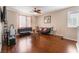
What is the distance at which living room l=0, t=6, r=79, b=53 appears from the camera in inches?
71.0

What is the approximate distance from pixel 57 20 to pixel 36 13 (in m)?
0.43

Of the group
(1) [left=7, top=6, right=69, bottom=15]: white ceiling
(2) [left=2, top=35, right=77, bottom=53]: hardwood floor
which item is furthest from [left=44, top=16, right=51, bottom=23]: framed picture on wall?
(2) [left=2, top=35, right=77, bottom=53]: hardwood floor

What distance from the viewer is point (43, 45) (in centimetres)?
185

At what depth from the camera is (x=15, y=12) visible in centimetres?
181

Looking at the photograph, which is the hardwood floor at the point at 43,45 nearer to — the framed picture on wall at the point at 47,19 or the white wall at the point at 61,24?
the white wall at the point at 61,24

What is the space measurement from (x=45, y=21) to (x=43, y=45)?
0.47 m

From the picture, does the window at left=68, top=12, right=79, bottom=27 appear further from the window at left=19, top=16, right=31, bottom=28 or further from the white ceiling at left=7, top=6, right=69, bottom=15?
the window at left=19, top=16, right=31, bottom=28

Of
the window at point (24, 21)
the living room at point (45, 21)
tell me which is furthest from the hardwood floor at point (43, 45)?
the window at point (24, 21)

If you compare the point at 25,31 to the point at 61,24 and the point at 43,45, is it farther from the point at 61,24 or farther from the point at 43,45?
the point at 61,24

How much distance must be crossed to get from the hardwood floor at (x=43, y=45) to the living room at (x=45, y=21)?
2 centimetres

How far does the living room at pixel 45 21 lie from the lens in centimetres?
180

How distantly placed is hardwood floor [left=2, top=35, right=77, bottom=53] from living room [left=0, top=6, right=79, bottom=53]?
0.06ft

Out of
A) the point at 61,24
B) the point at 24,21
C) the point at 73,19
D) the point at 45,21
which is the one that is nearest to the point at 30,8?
the point at 24,21
